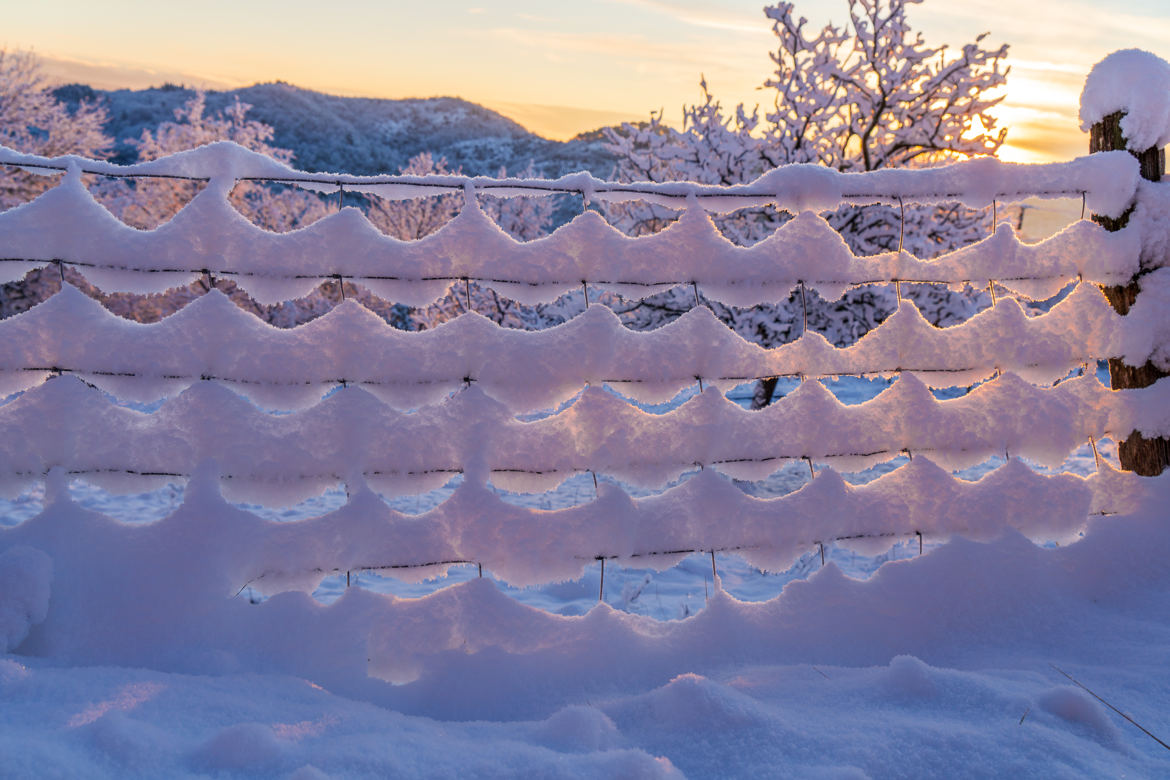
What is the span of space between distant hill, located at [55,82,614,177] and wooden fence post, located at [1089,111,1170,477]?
186ft

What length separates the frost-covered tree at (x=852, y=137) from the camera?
320 inches

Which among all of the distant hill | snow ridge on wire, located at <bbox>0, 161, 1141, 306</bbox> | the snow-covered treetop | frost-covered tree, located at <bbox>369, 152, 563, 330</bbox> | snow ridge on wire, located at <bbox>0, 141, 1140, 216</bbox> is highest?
the distant hill

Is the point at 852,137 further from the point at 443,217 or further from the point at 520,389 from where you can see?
the point at 443,217

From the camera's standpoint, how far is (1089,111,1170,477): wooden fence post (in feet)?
8.56

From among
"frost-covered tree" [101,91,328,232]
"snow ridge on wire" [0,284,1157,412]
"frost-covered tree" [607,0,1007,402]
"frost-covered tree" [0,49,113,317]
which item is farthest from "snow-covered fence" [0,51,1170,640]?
"frost-covered tree" [0,49,113,317]

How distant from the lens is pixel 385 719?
5.08 ft

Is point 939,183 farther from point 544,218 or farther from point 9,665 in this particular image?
point 544,218

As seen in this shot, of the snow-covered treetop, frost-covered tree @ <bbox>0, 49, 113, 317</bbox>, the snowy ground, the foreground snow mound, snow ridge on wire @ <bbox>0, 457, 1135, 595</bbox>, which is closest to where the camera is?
the snowy ground

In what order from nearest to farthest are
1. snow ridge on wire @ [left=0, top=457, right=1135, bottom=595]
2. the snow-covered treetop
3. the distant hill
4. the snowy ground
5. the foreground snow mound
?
the snowy ground → the foreground snow mound → snow ridge on wire @ [left=0, top=457, right=1135, bottom=595] → the snow-covered treetop → the distant hill

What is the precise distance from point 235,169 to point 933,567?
2567 millimetres

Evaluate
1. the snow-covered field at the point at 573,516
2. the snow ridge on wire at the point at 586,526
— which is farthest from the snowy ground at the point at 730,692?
the snow ridge on wire at the point at 586,526

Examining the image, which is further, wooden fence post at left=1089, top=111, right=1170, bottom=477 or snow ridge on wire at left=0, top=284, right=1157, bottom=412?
wooden fence post at left=1089, top=111, right=1170, bottom=477

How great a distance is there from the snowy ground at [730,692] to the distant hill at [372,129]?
→ 5766 cm

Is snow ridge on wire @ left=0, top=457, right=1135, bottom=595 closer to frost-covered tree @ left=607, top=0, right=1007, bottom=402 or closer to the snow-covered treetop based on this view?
the snow-covered treetop
